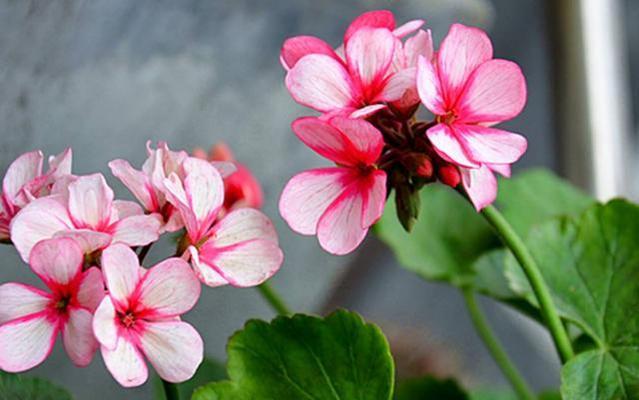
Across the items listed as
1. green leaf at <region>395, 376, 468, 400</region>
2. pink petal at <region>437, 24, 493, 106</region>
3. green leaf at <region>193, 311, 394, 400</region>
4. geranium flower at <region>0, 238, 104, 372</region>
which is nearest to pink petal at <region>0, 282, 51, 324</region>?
geranium flower at <region>0, 238, 104, 372</region>

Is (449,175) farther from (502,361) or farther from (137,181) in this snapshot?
(502,361)

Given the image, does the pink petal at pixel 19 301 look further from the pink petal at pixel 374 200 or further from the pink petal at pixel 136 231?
the pink petal at pixel 374 200

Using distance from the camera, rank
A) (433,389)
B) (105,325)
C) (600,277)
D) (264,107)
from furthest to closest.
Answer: (264,107) → (433,389) → (600,277) → (105,325)

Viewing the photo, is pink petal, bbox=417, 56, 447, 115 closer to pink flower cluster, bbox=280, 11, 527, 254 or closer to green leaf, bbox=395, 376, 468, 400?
pink flower cluster, bbox=280, 11, 527, 254

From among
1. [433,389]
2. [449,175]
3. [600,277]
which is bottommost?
[433,389]

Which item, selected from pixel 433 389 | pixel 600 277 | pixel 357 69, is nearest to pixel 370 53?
pixel 357 69

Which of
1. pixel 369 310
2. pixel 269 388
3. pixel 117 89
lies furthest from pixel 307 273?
pixel 269 388
